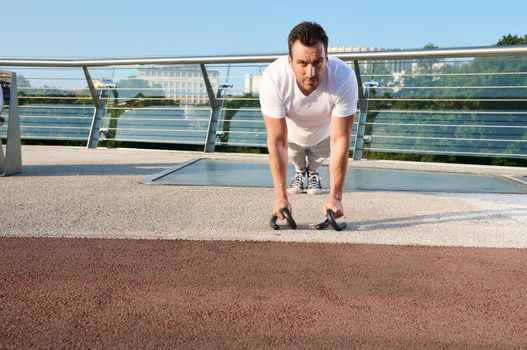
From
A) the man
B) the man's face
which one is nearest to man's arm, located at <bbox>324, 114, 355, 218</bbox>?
the man

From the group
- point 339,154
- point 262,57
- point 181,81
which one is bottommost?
point 339,154

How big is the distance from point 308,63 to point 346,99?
39 cm

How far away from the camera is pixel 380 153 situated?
7.92 m

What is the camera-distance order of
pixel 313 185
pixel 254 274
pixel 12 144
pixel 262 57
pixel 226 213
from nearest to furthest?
pixel 254 274, pixel 226 213, pixel 313 185, pixel 12 144, pixel 262 57

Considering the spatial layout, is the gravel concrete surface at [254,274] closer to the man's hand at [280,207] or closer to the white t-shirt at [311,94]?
the man's hand at [280,207]

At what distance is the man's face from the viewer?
124 inches

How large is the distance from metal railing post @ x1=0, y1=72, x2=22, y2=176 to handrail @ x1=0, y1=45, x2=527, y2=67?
3.21 m

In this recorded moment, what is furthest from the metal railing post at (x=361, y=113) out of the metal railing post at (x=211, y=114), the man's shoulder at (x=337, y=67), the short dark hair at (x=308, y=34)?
the short dark hair at (x=308, y=34)

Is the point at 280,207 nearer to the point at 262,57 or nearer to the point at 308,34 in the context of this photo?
the point at 308,34

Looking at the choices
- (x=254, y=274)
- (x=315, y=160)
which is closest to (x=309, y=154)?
(x=315, y=160)

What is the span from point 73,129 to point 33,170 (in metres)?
3.52

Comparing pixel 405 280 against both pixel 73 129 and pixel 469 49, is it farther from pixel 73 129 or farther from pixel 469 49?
pixel 73 129

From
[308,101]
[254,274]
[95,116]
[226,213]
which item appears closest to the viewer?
[254,274]

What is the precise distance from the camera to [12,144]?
5.76 metres
